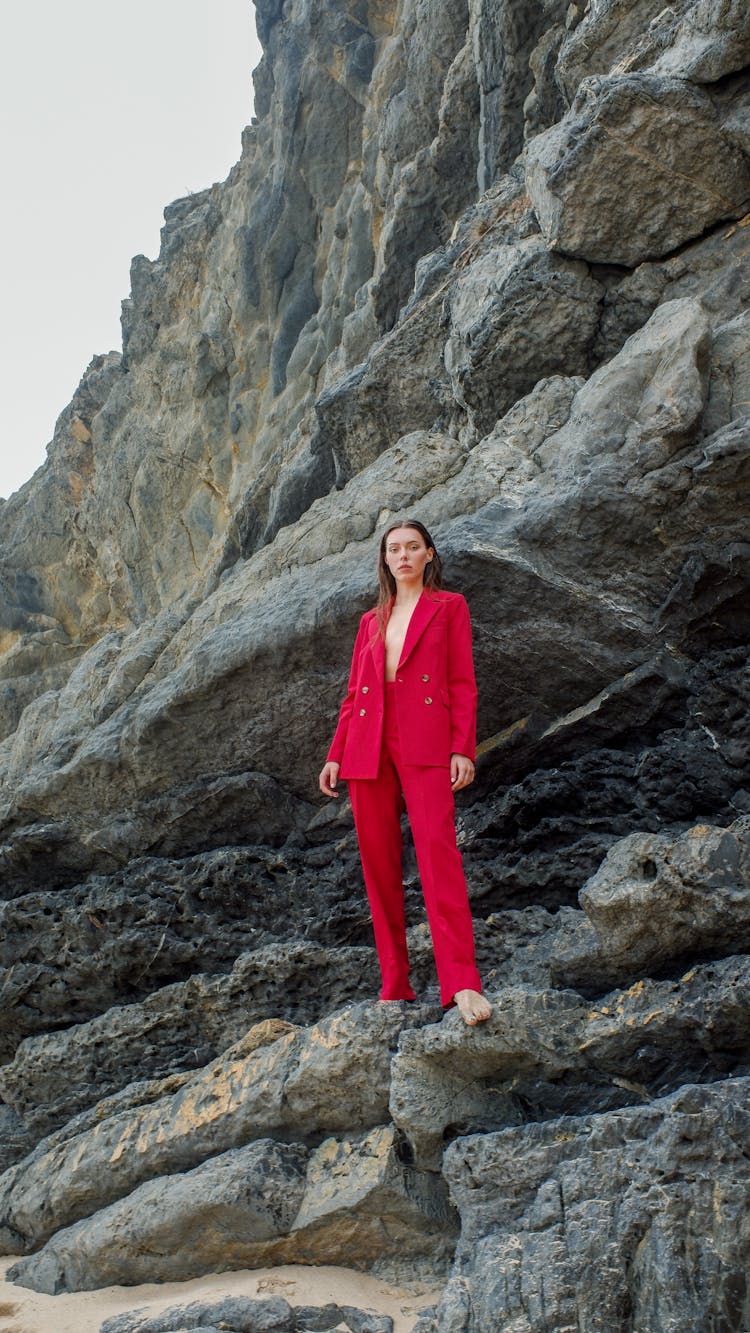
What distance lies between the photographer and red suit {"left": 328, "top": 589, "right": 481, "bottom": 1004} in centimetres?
523

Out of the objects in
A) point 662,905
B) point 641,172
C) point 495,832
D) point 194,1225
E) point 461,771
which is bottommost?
point 194,1225

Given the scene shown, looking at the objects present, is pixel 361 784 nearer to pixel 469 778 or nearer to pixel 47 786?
pixel 469 778

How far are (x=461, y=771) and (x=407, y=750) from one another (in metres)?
0.30

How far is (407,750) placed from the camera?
534cm

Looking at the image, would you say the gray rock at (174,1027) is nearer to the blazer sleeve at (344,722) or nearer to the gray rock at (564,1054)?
the blazer sleeve at (344,722)

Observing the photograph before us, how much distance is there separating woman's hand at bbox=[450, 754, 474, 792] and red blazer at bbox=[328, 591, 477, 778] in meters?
0.04

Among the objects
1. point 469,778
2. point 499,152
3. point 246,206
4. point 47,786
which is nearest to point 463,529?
point 469,778

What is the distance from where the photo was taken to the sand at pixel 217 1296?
443 cm

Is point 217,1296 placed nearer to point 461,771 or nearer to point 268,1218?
point 268,1218

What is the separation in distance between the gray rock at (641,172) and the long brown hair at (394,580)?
3.08 m

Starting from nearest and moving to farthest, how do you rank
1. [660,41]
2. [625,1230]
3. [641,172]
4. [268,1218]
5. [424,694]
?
1. [625,1230]
2. [268,1218]
3. [424,694]
4. [641,172]
5. [660,41]

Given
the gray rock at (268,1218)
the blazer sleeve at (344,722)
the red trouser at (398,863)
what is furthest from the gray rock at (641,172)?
the gray rock at (268,1218)

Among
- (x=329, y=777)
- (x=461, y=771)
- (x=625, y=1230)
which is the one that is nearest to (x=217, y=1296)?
(x=625, y=1230)

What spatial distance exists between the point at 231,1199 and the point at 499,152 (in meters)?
10.1
